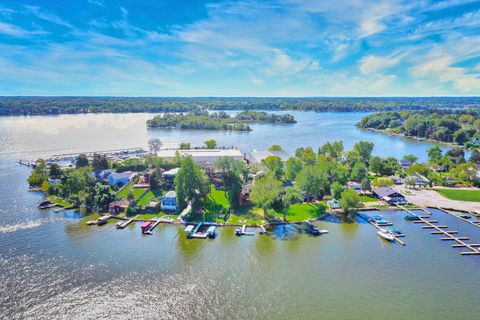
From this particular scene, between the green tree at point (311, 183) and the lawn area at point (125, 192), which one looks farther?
the lawn area at point (125, 192)

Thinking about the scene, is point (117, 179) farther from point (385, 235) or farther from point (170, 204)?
point (385, 235)

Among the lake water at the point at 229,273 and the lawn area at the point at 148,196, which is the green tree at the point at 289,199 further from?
the lawn area at the point at 148,196

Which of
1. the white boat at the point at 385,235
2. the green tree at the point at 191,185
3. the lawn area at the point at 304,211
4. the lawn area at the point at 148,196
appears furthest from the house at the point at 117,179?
the white boat at the point at 385,235

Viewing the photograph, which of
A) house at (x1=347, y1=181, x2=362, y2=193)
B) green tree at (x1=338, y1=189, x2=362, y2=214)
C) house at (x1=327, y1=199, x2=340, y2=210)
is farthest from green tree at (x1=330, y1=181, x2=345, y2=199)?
house at (x1=347, y1=181, x2=362, y2=193)

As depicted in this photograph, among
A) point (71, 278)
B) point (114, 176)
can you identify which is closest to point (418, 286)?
point (71, 278)

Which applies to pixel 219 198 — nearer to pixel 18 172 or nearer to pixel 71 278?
pixel 71 278

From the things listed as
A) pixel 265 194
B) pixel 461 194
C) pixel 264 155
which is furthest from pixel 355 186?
pixel 264 155
